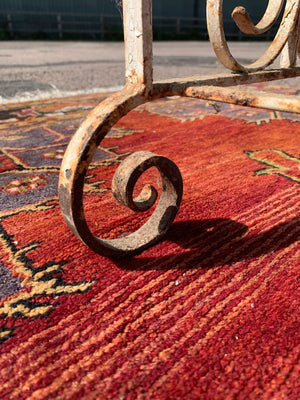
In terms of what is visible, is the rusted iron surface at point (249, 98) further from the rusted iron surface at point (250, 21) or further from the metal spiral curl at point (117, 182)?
the rusted iron surface at point (250, 21)

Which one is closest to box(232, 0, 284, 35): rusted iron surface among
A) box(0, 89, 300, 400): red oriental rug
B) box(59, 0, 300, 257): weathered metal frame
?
box(59, 0, 300, 257): weathered metal frame

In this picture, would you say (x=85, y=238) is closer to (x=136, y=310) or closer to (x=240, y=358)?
(x=136, y=310)

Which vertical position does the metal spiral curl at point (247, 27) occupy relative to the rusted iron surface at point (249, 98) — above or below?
above

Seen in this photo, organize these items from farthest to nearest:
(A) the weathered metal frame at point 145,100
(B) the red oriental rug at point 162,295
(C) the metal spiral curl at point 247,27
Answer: (C) the metal spiral curl at point 247,27
(A) the weathered metal frame at point 145,100
(B) the red oriental rug at point 162,295

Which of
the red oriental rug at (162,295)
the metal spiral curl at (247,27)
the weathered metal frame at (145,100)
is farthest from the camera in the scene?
the metal spiral curl at (247,27)

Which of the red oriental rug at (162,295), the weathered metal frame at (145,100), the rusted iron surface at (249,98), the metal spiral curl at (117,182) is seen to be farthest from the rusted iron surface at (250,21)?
the red oriental rug at (162,295)

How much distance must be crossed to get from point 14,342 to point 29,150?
4.17 feet

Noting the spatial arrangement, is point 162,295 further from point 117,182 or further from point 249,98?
point 249,98

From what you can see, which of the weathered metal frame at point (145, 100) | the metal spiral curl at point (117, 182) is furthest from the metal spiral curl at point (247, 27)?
the metal spiral curl at point (117, 182)

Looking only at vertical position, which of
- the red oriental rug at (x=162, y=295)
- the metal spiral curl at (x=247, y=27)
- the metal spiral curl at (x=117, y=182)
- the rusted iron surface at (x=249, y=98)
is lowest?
the red oriental rug at (x=162, y=295)

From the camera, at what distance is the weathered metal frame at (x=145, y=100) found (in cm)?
70

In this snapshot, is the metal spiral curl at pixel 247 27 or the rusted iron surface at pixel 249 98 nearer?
the rusted iron surface at pixel 249 98

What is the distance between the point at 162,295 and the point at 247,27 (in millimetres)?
721

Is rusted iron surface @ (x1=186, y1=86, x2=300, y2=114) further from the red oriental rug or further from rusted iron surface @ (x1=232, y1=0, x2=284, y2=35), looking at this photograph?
the red oriental rug
